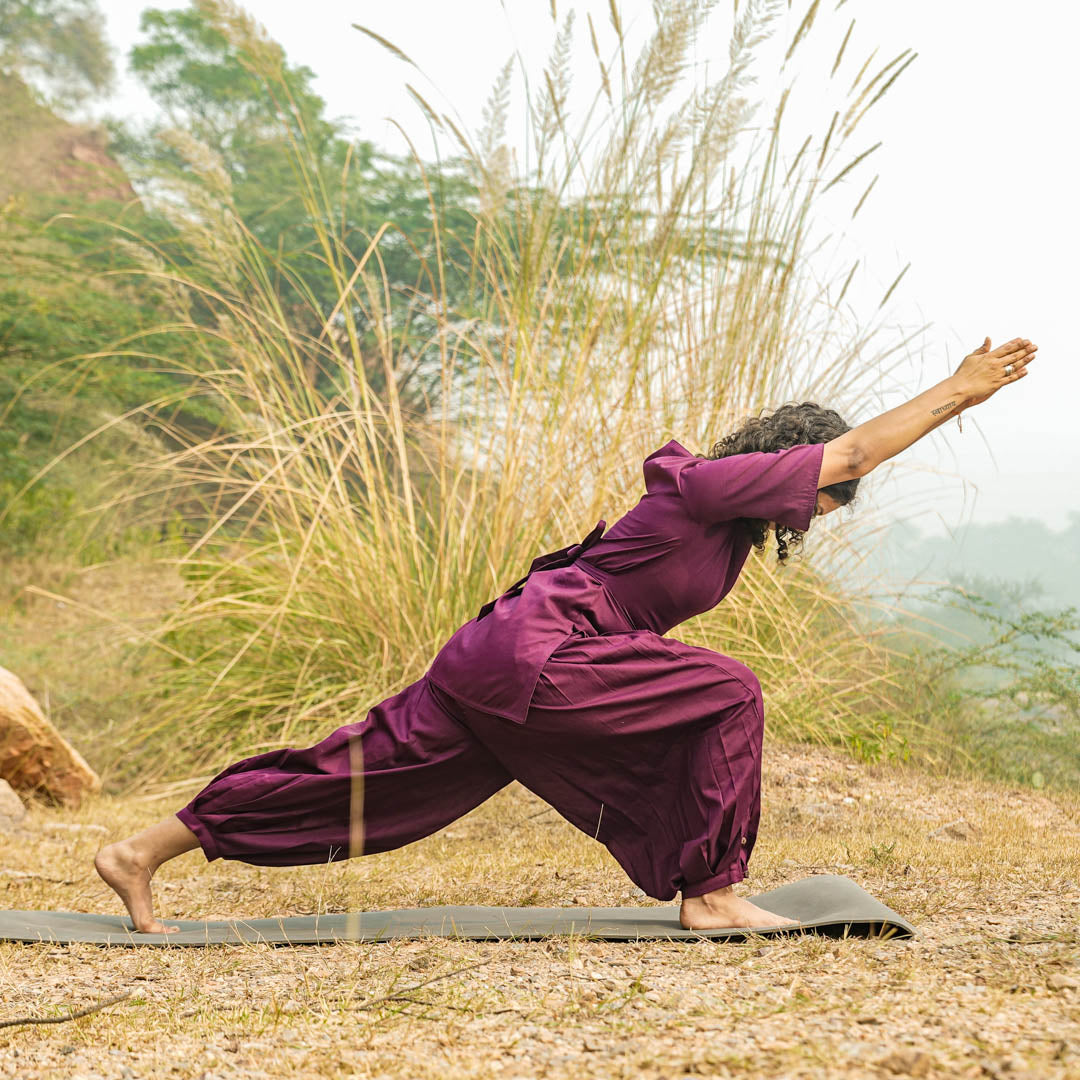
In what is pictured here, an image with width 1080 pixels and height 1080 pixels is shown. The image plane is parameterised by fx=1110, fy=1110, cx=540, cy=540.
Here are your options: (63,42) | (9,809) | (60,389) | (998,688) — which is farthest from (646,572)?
(63,42)

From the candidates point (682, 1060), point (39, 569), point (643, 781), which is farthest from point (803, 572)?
point (39, 569)

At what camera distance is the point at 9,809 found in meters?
3.36

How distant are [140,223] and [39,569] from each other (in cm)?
518

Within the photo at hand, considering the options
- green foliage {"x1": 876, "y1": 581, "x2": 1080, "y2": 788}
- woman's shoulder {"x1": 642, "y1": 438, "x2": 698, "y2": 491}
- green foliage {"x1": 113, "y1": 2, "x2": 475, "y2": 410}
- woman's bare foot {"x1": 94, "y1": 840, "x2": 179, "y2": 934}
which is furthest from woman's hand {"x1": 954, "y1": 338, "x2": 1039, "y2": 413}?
green foliage {"x1": 113, "y1": 2, "x2": 475, "y2": 410}

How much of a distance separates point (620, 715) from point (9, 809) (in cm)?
230

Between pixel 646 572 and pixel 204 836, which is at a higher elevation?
pixel 646 572

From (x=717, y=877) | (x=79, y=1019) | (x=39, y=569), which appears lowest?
(x=39, y=569)

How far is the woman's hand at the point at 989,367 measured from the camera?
1.86 m

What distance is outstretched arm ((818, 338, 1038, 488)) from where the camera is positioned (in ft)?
6.05

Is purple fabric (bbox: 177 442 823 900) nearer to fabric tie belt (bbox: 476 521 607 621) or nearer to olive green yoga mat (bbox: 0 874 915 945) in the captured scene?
fabric tie belt (bbox: 476 521 607 621)

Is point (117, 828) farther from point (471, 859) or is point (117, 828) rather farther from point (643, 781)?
point (643, 781)

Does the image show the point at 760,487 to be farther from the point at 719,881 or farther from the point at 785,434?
the point at 719,881

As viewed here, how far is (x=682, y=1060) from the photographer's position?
1.21m

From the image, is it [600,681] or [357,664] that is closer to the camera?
[600,681]
